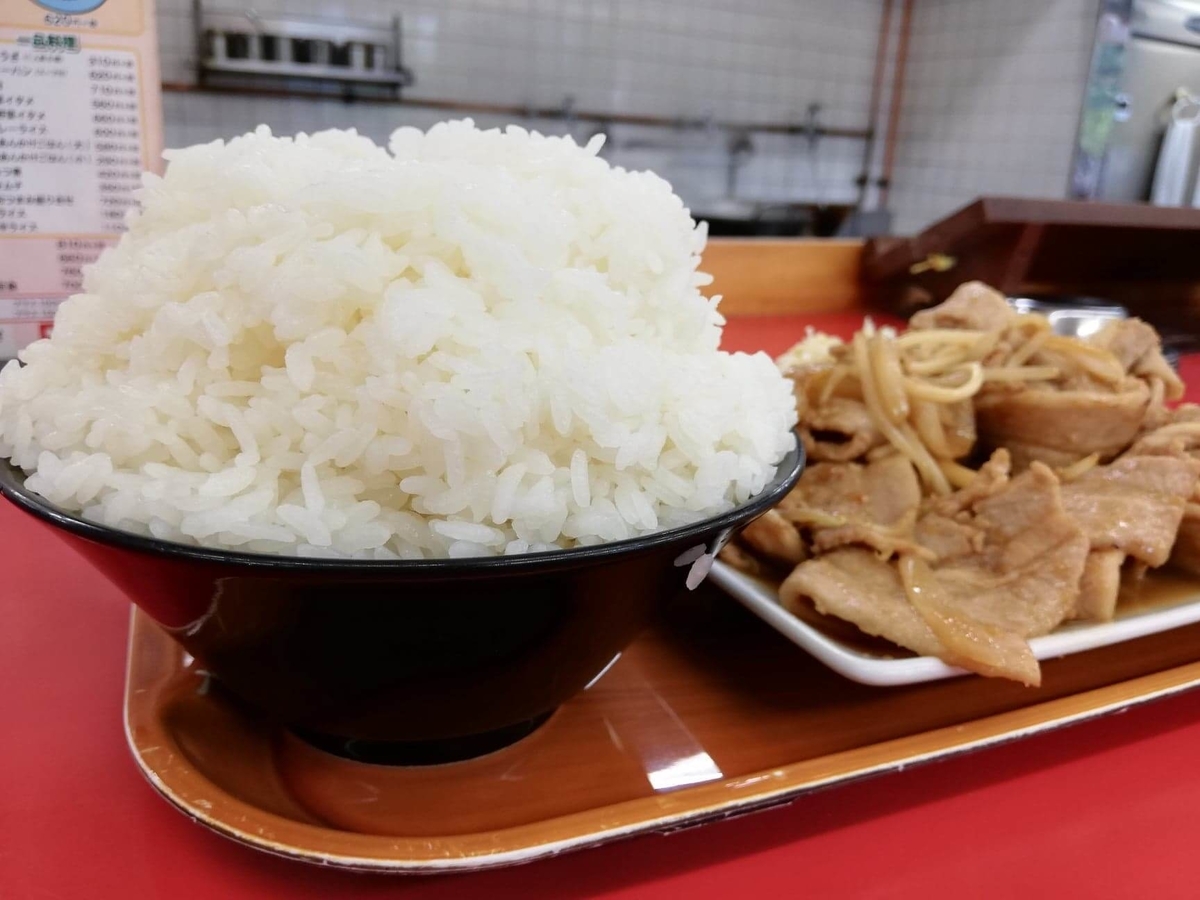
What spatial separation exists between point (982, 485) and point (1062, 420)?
241 mm

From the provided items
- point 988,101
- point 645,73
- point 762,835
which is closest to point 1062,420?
point 762,835

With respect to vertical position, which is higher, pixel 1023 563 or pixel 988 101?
pixel 988 101

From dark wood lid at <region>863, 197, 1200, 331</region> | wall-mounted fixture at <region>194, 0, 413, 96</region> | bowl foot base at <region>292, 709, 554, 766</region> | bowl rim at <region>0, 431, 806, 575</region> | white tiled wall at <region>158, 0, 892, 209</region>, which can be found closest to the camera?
bowl rim at <region>0, 431, 806, 575</region>

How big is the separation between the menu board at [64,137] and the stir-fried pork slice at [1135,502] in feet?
5.85

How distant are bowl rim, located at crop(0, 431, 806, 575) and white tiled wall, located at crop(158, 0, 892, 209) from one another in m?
5.36

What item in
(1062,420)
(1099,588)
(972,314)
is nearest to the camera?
(1099,588)

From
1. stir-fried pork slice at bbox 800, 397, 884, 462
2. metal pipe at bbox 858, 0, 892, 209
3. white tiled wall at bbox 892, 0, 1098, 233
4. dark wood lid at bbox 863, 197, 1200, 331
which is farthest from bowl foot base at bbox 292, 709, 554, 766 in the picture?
metal pipe at bbox 858, 0, 892, 209

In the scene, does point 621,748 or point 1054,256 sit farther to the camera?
point 1054,256

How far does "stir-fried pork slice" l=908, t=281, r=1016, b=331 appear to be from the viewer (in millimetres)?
1585

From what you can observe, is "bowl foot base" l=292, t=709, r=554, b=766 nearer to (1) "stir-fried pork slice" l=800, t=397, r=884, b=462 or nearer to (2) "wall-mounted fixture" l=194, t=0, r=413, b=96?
(1) "stir-fried pork slice" l=800, t=397, r=884, b=462

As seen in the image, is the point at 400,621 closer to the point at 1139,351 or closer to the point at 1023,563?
the point at 1023,563

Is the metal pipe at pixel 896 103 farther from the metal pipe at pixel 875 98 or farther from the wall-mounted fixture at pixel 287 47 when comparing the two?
the wall-mounted fixture at pixel 287 47

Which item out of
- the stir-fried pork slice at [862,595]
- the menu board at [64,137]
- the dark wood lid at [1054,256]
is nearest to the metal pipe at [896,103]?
the dark wood lid at [1054,256]

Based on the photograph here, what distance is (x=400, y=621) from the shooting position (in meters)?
0.68
